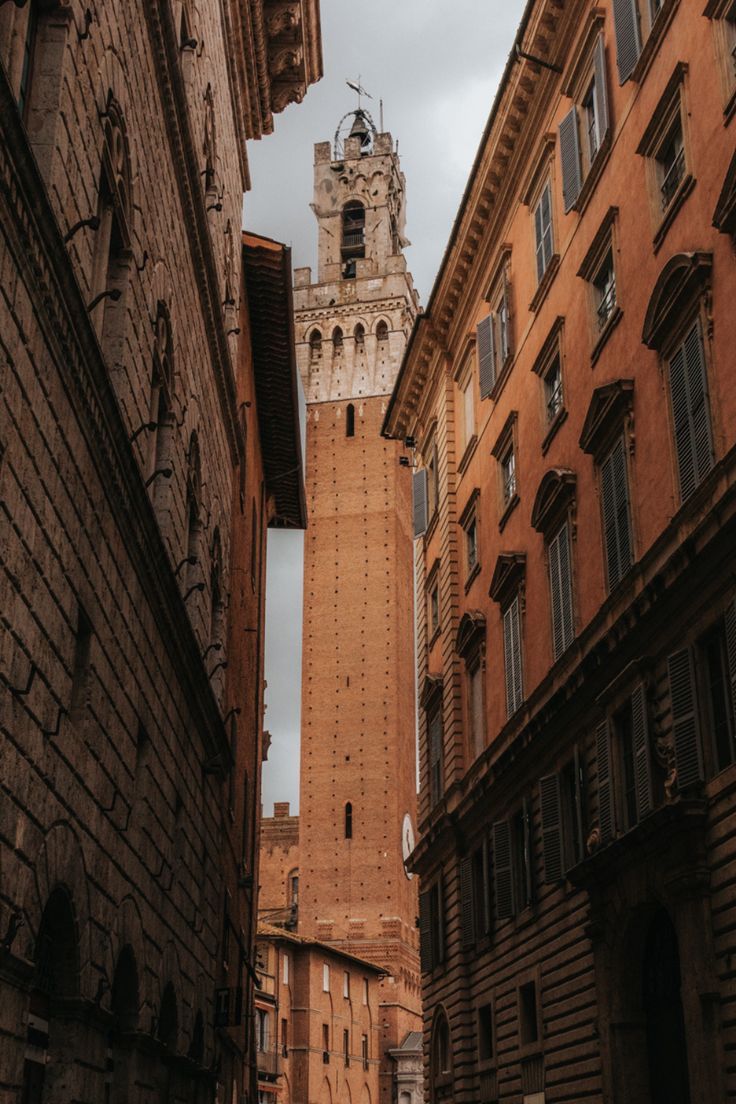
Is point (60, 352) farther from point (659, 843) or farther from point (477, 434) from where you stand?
point (477, 434)

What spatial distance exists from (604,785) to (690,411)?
470 cm

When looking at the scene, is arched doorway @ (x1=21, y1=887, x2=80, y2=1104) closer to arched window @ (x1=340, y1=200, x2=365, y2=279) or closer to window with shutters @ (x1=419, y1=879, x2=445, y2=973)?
window with shutters @ (x1=419, y1=879, x2=445, y2=973)

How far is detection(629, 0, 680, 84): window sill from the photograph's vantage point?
53.8ft

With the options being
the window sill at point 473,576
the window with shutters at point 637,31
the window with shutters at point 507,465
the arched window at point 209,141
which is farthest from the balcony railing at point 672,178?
the window sill at point 473,576

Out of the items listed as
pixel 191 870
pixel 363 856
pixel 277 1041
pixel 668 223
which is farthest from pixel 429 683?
pixel 363 856

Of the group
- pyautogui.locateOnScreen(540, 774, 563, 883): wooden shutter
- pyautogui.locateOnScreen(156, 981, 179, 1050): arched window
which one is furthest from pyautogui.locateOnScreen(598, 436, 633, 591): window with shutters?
pyautogui.locateOnScreen(156, 981, 179, 1050): arched window

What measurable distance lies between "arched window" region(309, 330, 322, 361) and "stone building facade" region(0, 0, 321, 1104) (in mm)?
54955

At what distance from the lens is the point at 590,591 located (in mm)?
17984

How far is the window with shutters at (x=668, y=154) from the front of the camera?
1562 cm

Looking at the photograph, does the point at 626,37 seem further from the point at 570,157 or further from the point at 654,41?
the point at 570,157

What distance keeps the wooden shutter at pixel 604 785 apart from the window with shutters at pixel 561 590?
6.46 feet

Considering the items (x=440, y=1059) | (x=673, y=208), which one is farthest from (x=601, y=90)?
(x=440, y=1059)

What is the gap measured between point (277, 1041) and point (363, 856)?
1410cm

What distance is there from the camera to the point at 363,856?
6656 cm
